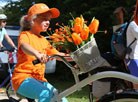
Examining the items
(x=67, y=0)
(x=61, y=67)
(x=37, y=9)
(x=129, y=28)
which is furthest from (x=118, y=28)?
(x=61, y=67)

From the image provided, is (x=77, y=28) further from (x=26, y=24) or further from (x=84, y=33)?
(x=26, y=24)

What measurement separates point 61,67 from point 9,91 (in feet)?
14.6

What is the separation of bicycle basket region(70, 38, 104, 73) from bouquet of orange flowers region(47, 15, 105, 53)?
0.06 meters

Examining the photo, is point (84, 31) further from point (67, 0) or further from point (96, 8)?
point (67, 0)

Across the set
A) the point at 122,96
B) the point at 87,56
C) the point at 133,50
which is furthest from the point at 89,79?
the point at 133,50

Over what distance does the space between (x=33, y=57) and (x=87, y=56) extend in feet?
2.79

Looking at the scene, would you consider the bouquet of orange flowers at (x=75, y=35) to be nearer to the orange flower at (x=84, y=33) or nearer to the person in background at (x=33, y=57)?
the orange flower at (x=84, y=33)

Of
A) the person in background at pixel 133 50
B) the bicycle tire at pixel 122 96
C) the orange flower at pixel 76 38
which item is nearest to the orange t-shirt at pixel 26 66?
the orange flower at pixel 76 38

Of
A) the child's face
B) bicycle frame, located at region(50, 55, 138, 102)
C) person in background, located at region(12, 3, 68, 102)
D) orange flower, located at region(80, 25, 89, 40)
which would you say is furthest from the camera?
the child's face

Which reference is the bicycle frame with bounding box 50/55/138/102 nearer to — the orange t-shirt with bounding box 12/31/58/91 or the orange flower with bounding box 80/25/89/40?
the orange flower with bounding box 80/25/89/40

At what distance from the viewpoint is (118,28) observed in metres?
3.92

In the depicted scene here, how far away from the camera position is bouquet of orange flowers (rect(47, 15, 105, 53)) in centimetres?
235

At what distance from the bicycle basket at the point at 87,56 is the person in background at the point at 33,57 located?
12.0 inches

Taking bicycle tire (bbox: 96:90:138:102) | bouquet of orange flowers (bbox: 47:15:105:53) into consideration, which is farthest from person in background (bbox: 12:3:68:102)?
bicycle tire (bbox: 96:90:138:102)
